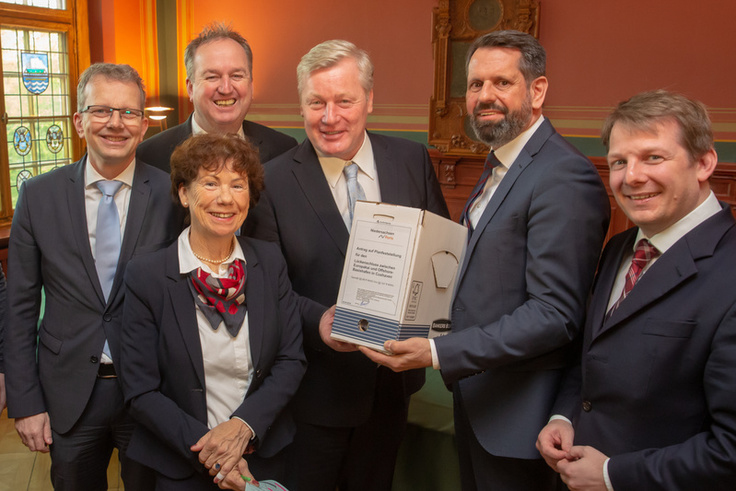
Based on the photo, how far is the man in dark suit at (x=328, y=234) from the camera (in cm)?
195

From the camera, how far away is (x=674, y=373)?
53.4 inches

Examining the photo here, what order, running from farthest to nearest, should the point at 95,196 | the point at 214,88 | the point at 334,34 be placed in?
the point at 334,34 → the point at 214,88 → the point at 95,196

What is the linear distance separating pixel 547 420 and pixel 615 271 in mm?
440

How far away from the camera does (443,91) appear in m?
5.73

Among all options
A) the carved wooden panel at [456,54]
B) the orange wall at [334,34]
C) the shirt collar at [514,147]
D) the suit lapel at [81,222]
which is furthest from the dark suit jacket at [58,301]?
the orange wall at [334,34]

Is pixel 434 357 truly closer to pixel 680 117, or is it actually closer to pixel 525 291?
pixel 525 291

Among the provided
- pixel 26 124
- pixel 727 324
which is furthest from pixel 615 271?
pixel 26 124

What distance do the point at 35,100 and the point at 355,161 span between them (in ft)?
17.6

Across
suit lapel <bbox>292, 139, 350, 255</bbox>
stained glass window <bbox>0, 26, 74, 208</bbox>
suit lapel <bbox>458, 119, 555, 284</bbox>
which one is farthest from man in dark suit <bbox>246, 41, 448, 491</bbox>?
stained glass window <bbox>0, 26, 74, 208</bbox>

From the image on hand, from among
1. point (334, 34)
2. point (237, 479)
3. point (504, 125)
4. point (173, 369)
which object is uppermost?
point (334, 34)

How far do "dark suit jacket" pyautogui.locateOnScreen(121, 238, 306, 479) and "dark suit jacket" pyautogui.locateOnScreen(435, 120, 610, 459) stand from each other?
0.48m

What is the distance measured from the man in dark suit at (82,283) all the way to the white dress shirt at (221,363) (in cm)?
30

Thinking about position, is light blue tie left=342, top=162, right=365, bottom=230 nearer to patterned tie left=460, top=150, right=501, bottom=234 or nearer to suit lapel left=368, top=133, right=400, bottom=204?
suit lapel left=368, top=133, right=400, bottom=204

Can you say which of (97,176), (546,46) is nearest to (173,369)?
(97,176)
